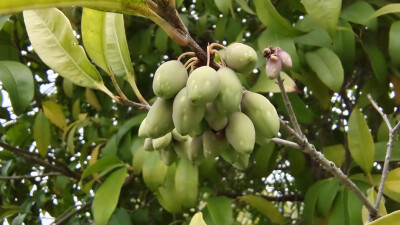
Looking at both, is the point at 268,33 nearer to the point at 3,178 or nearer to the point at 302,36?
the point at 302,36

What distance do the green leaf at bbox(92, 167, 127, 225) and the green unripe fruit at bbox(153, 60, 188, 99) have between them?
666mm

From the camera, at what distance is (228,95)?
1.95 ft

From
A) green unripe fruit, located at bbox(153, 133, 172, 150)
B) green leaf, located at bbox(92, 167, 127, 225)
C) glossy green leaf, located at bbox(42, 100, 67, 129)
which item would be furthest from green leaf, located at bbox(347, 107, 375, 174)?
glossy green leaf, located at bbox(42, 100, 67, 129)

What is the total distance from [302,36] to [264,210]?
0.51 m

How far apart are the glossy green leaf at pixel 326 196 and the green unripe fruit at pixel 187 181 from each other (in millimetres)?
315

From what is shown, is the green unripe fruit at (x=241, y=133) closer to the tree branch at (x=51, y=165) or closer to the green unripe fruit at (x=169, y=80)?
the green unripe fruit at (x=169, y=80)

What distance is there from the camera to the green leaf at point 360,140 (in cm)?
105

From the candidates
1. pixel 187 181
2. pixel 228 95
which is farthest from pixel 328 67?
pixel 228 95

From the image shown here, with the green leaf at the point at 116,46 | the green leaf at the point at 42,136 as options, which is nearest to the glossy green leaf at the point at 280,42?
the green leaf at the point at 116,46

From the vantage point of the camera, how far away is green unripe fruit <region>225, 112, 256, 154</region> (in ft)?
2.03

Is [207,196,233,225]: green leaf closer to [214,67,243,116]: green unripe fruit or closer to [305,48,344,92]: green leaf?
[305,48,344,92]: green leaf

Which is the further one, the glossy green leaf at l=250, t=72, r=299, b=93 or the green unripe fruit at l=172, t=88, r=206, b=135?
the glossy green leaf at l=250, t=72, r=299, b=93

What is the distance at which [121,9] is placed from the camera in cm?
57

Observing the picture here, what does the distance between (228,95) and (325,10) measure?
0.45 meters
